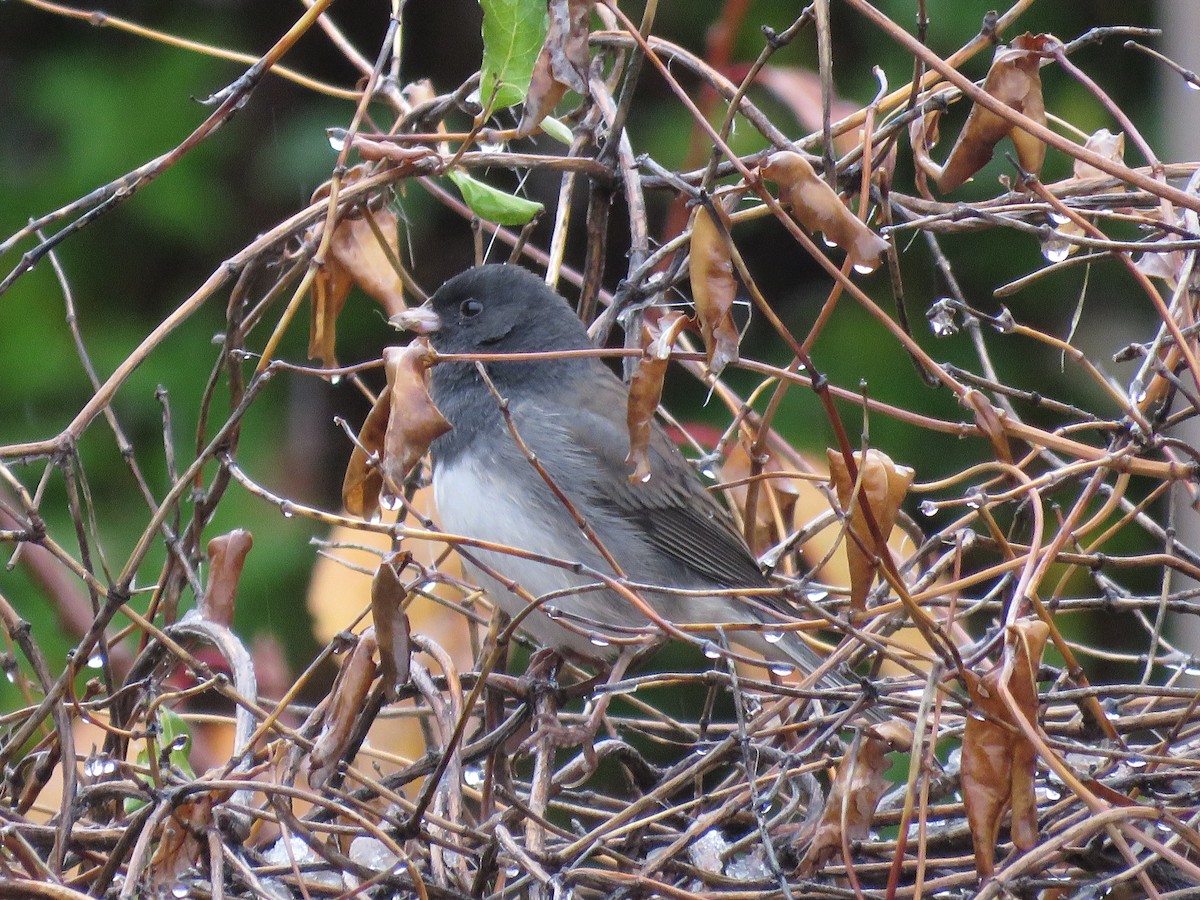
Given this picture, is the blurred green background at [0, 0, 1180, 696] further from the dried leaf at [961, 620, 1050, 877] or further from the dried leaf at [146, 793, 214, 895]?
the dried leaf at [961, 620, 1050, 877]

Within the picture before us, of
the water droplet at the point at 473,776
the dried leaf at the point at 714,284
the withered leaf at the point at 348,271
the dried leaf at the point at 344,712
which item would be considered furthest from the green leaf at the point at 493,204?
the water droplet at the point at 473,776

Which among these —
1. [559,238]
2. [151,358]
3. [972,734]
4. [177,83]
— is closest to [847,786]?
[972,734]

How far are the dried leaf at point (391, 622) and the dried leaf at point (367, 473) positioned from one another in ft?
0.48

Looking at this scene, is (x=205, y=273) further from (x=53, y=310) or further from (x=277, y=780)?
(x=277, y=780)

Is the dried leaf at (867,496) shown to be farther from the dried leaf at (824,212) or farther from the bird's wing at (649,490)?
the bird's wing at (649,490)

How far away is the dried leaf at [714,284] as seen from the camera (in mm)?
1017

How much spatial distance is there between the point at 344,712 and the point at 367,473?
23cm

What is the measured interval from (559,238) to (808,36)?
5.71ft

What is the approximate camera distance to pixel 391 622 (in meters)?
1.05

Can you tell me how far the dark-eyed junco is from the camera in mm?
1813

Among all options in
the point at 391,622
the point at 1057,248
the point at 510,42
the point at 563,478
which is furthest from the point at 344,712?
the point at 563,478

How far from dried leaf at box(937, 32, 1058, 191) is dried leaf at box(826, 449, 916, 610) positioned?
0.29m

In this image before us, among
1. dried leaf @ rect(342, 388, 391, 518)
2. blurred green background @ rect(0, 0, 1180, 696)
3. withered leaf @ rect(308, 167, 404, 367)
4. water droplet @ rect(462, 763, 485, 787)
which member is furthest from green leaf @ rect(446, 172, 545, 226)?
blurred green background @ rect(0, 0, 1180, 696)

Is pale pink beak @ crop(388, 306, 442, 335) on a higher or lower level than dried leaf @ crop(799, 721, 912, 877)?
higher
